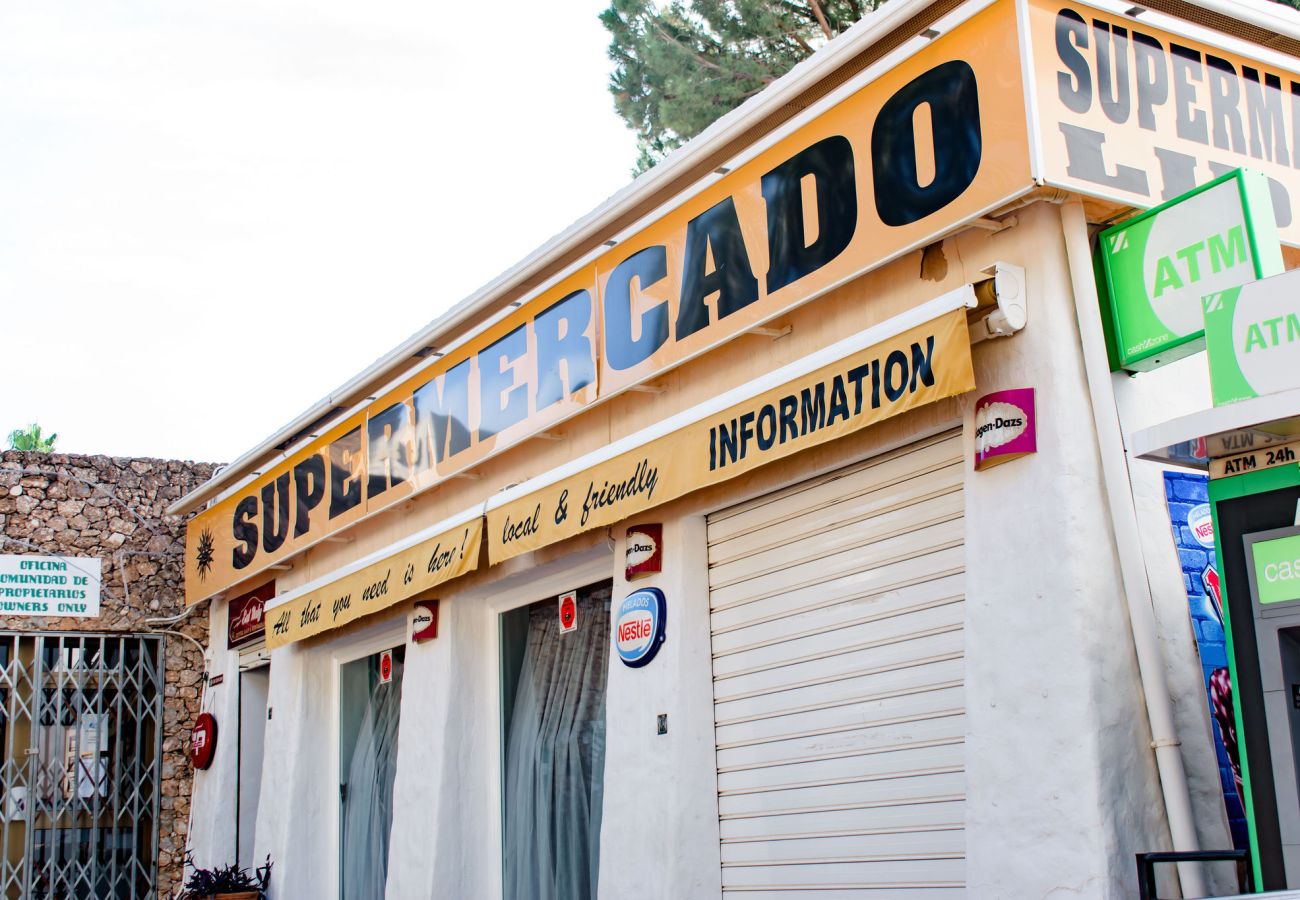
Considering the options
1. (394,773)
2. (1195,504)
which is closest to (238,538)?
(394,773)

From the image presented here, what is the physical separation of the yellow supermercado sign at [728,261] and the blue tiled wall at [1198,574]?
1.34 metres

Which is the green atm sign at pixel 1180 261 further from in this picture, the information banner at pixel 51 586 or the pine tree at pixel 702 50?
the information banner at pixel 51 586

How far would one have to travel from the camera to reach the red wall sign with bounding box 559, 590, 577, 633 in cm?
868

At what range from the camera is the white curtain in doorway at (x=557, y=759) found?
8.20m

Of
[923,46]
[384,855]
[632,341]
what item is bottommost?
[384,855]

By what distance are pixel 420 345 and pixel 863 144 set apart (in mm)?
4571

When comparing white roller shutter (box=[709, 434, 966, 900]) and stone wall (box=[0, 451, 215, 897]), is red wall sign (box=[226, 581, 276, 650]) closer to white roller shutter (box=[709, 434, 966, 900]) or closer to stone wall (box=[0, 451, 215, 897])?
stone wall (box=[0, 451, 215, 897])

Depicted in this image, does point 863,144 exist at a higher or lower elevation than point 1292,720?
higher

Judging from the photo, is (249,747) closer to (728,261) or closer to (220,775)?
(220,775)

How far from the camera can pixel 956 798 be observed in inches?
229

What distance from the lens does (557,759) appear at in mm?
8562

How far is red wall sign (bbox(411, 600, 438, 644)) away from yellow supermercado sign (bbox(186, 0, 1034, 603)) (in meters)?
0.84

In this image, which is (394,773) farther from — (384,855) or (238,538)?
(238,538)

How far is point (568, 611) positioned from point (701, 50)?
803 centimetres
